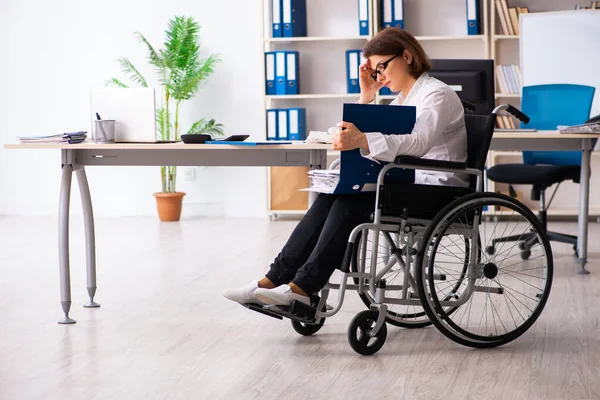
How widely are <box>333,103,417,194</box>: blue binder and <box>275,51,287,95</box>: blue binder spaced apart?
359cm

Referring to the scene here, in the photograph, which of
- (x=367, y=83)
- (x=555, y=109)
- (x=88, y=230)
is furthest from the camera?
(x=555, y=109)

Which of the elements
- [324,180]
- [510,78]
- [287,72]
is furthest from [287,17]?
[324,180]

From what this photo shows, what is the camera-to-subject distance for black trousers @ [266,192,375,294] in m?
2.68

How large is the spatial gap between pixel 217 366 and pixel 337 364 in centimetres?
35

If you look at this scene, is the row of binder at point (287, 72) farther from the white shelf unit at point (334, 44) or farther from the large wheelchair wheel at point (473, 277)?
the large wheelchair wheel at point (473, 277)

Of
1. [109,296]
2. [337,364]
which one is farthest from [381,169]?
[109,296]

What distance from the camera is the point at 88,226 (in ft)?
11.2

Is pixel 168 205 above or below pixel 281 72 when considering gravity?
below

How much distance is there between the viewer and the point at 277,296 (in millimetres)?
2654

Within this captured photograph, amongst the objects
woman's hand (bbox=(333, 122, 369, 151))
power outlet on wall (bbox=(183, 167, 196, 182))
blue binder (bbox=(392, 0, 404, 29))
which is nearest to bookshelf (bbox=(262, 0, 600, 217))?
blue binder (bbox=(392, 0, 404, 29))

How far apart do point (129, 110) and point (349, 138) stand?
0.99m

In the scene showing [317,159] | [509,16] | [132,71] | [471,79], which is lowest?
[317,159]

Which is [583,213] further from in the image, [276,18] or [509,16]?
[276,18]

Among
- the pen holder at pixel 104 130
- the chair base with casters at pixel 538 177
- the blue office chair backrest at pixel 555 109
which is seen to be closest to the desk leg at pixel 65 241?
the pen holder at pixel 104 130
